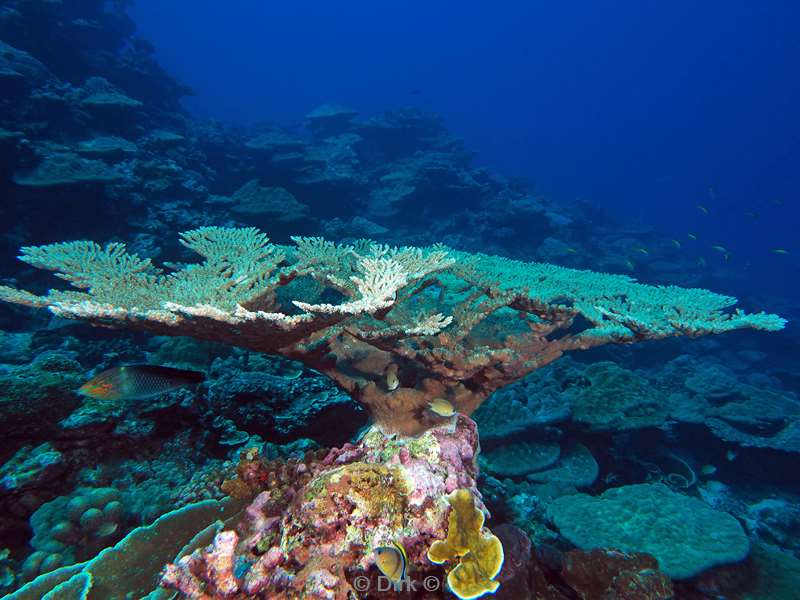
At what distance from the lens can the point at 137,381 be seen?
8.75 ft

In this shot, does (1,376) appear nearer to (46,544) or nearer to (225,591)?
(46,544)

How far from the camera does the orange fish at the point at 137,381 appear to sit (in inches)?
103

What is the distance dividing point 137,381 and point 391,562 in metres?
2.19

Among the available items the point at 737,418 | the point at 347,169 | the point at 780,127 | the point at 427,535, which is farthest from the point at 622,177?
the point at 427,535

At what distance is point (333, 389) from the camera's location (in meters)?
4.49

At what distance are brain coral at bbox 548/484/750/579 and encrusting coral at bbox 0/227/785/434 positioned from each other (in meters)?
1.66

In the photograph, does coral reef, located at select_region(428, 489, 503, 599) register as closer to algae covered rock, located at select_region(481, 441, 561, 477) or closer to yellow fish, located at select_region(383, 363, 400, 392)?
yellow fish, located at select_region(383, 363, 400, 392)

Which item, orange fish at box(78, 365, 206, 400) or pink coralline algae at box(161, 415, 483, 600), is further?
orange fish at box(78, 365, 206, 400)

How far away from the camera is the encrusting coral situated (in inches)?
97.1

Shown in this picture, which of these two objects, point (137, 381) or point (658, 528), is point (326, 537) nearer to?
point (137, 381)

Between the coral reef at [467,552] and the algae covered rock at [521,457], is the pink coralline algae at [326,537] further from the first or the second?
the algae covered rock at [521,457]

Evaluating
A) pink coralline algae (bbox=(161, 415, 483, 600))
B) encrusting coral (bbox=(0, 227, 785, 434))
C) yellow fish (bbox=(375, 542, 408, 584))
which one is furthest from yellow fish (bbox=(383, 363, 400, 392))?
yellow fish (bbox=(375, 542, 408, 584))

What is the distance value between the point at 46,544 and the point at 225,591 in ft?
6.56

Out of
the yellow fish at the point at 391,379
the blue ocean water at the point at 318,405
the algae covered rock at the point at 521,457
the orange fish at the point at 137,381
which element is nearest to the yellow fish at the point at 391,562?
the blue ocean water at the point at 318,405
